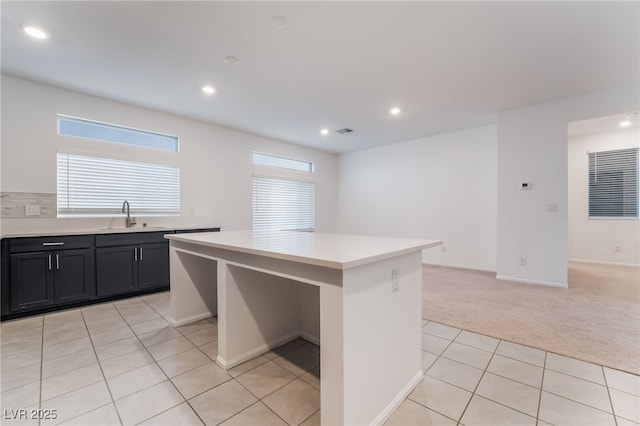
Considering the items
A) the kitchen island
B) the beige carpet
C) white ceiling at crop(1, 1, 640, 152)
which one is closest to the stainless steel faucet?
white ceiling at crop(1, 1, 640, 152)

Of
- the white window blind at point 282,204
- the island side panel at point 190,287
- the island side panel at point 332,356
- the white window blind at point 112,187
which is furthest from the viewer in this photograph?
the white window blind at point 282,204

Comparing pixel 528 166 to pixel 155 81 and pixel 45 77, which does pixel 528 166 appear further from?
pixel 45 77

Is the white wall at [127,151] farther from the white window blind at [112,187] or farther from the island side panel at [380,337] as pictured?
the island side panel at [380,337]

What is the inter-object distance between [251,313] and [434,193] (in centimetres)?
479

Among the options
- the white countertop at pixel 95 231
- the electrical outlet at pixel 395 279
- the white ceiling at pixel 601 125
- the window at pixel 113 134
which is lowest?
the electrical outlet at pixel 395 279

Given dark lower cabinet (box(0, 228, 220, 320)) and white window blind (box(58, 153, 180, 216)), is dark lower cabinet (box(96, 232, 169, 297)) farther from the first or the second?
white window blind (box(58, 153, 180, 216))

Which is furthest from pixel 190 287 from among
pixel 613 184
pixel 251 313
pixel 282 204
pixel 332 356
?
pixel 613 184

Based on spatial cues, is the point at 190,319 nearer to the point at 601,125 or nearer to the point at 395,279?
the point at 395,279

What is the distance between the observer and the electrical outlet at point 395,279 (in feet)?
5.07

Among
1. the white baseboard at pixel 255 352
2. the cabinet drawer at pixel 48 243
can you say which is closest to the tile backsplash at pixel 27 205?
the cabinet drawer at pixel 48 243

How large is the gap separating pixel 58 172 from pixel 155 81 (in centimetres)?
170

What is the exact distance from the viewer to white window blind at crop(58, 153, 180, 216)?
3445mm

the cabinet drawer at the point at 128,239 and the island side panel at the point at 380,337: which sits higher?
the cabinet drawer at the point at 128,239

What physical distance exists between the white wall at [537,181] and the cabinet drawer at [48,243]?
5.83m
